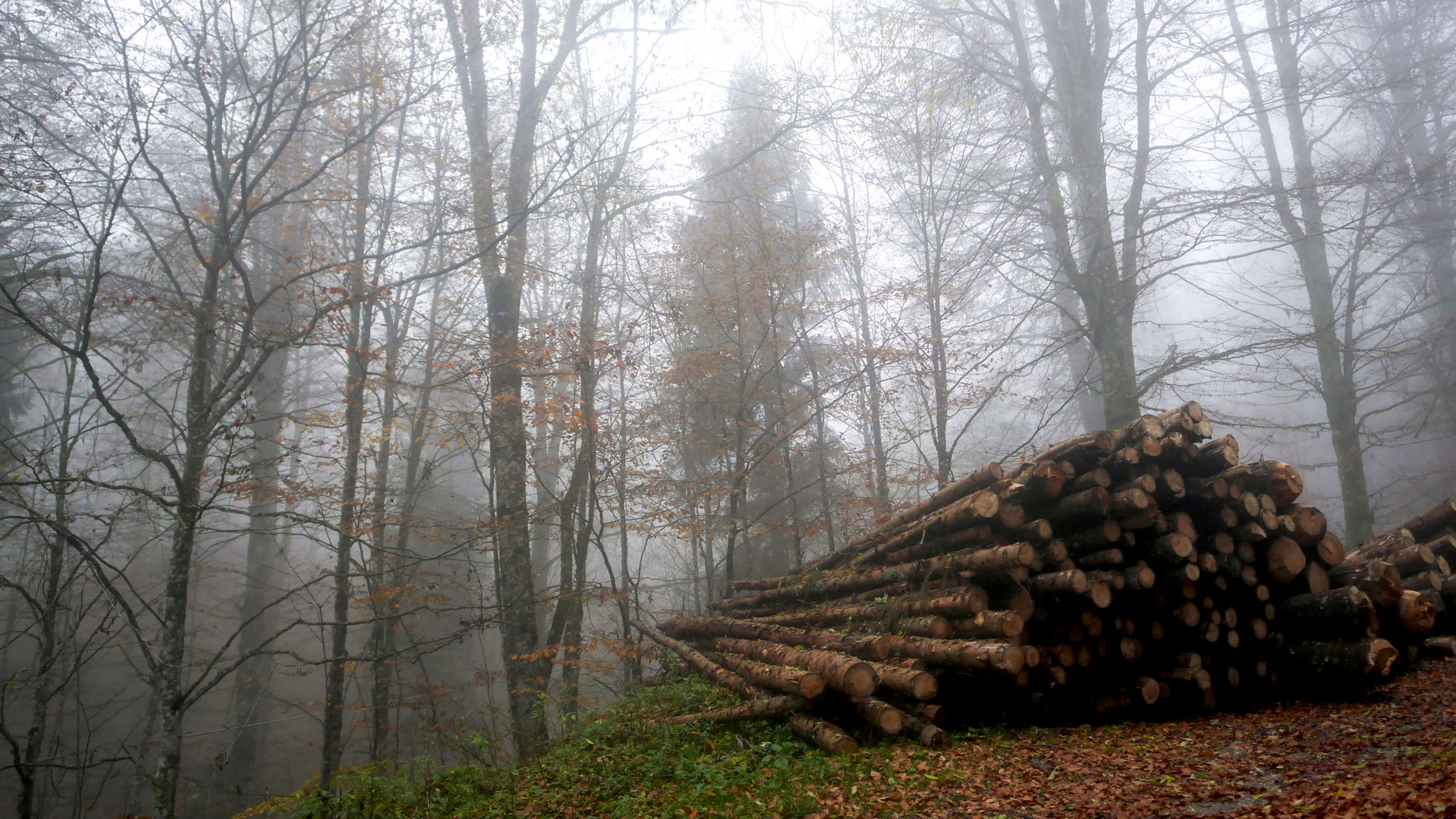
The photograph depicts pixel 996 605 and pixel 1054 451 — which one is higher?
pixel 1054 451

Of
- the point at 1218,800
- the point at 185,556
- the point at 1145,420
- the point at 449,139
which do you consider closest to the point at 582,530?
the point at 185,556

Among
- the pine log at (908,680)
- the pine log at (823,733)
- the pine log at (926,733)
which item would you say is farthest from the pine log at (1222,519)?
the pine log at (823,733)

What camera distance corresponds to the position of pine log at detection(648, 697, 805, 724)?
604 centimetres

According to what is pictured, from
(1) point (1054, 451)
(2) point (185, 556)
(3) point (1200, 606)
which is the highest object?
(1) point (1054, 451)

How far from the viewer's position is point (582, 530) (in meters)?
10.4

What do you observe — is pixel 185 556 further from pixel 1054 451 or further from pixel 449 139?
pixel 449 139

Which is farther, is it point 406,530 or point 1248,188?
point 406,530

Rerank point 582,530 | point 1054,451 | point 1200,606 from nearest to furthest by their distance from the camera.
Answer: point 1200,606, point 1054,451, point 582,530

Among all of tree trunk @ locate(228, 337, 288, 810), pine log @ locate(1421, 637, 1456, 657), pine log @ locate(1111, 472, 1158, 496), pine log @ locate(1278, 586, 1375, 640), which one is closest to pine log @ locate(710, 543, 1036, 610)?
pine log @ locate(1111, 472, 1158, 496)

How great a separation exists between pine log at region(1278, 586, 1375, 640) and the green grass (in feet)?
12.0

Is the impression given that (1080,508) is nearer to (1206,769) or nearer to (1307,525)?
(1307,525)

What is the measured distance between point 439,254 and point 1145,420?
13.9 metres

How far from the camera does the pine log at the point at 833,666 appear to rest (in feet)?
17.9

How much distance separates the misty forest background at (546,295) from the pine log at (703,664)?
1.65ft
